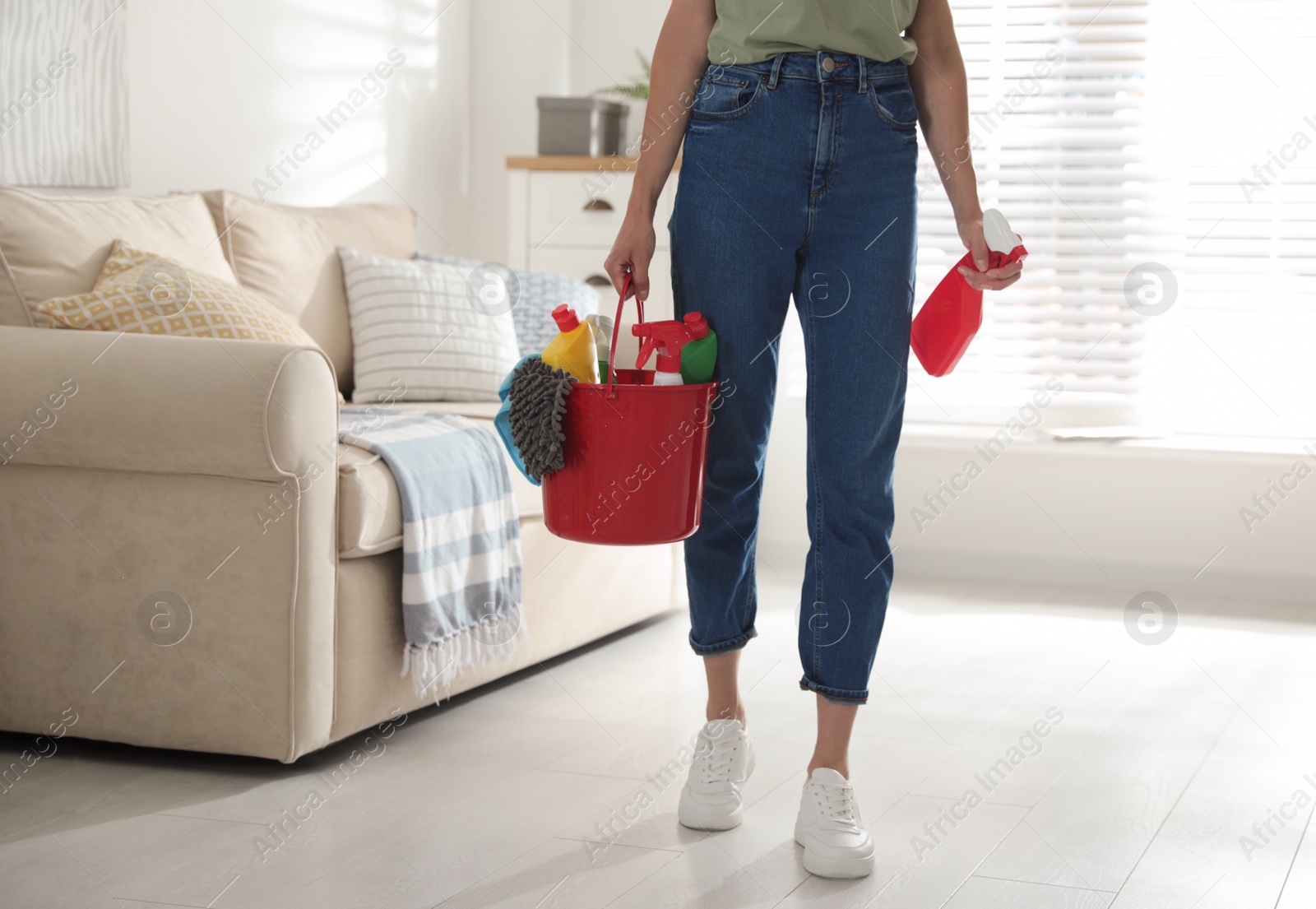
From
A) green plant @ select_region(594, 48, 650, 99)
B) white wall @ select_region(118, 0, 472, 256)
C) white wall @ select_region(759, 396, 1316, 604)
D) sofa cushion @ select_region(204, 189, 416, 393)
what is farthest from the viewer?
green plant @ select_region(594, 48, 650, 99)

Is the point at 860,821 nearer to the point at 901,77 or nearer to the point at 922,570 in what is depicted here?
the point at 901,77

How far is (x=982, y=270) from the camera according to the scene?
1330 mm

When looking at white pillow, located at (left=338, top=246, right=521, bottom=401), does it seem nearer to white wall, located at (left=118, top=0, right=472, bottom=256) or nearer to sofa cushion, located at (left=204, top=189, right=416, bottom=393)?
sofa cushion, located at (left=204, top=189, right=416, bottom=393)

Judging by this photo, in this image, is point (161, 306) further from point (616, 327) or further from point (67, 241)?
point (616, 327)

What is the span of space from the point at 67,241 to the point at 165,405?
51 centimetres

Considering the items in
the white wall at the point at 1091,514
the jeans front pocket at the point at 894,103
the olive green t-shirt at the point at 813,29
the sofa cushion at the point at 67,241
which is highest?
the olive green t-shirt at the point at 813,29

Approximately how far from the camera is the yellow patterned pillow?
5.83 ft

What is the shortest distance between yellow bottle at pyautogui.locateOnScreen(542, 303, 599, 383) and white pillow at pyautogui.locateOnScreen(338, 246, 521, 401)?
1079 millimetres

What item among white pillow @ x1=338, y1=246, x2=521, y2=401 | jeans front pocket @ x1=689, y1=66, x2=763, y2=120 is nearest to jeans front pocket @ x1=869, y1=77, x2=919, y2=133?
jeans front pocket @ x1=689, y1=66, x2=763, y2=120

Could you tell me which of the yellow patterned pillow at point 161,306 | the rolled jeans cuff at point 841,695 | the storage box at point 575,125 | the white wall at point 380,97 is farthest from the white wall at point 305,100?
the rolled jeans cuff at point 841,695

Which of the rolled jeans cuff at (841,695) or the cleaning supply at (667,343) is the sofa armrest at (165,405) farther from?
the rolled jeans cuff at (841,695)

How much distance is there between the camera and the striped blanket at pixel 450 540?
5.82ft

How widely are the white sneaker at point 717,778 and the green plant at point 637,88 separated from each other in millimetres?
2176

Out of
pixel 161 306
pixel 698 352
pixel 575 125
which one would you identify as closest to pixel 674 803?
pixel 698 352
